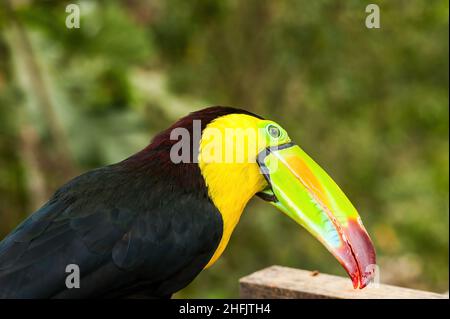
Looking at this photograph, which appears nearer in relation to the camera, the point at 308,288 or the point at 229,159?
the point at 229,159

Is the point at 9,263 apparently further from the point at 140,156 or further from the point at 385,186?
the point at 385,186

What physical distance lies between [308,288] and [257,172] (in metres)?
0.41

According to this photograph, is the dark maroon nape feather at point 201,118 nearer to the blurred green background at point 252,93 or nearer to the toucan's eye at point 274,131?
the toucan's eye at point 274,131

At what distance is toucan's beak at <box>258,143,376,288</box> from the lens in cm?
171

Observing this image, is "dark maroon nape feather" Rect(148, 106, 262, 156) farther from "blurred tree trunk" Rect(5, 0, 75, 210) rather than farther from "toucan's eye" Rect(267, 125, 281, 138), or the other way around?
"blurred tree trunk" Rect(5, 0, 75, 210)

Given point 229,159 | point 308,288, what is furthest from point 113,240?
point 308,288

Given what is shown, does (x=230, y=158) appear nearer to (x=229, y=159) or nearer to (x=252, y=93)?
(x=229, y=159)

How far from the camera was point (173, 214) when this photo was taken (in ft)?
5.81

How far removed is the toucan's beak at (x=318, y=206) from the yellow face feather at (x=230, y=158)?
0.11ft

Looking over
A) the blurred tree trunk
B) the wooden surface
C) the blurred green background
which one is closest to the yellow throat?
the wooden surface

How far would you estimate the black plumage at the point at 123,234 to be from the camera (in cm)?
163

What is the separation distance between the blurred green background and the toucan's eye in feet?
6.66

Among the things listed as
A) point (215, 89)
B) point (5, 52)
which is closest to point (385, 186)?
point (215, 89)

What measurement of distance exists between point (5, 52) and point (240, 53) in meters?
1.60
